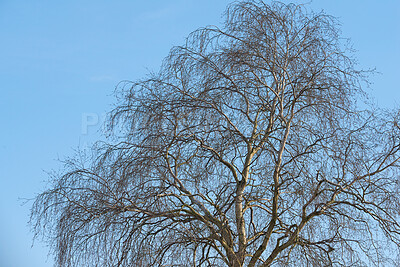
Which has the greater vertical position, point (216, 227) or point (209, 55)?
point (209, 55)

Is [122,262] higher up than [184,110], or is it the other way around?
[184,110]

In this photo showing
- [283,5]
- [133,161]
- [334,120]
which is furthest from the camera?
[283,5]

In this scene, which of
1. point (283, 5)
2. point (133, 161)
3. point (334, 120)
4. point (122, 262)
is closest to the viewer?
point (122, 262)

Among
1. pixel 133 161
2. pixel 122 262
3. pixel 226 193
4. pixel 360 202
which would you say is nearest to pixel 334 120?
pixel 360 202

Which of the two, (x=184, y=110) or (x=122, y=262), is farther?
(x=184, y=110)

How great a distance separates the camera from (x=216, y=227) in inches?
255

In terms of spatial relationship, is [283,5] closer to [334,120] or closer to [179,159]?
[334,120]

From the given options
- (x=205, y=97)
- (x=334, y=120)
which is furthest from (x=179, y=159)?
(x=334, y=120)

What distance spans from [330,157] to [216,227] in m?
1.54

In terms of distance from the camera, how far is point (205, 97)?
21.3ft

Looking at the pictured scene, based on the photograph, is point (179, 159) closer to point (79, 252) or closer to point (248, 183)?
point (248, 183)

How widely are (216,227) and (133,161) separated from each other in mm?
1289

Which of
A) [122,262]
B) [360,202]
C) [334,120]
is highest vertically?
[334,120]

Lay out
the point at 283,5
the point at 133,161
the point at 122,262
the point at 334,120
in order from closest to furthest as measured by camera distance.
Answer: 1. the point at 122,262
2. the point at 133,161
3. the point at 334,120
4. the point at 283,5
